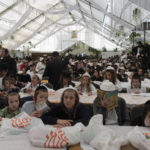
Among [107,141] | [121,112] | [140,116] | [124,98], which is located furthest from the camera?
[124,98]

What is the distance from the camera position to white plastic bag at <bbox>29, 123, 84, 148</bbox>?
170 centimetres

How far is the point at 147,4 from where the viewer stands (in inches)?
250

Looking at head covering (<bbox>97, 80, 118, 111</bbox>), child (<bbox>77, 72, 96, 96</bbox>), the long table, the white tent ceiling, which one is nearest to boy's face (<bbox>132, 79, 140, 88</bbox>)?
the long table

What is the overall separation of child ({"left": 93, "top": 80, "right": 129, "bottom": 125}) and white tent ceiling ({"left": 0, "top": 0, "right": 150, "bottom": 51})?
456cm

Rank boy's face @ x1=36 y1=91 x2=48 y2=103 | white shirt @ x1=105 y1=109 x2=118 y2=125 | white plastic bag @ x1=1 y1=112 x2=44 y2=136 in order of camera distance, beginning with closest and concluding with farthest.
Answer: white plastic bag @ x1=1 y1=112 x2=44 y2=136, white shirt @ x1=105 y1=109 x2=118 y2=125, boy's face @ x1=36 y1=91 x2=48 y2=103

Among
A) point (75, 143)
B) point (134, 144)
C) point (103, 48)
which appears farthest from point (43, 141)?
point (103, 48)

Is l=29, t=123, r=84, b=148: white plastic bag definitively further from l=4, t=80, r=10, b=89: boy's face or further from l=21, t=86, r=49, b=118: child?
l=4, t=80, r=10, b=89: boy's face

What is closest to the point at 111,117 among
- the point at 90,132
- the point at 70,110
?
the point at 70,110

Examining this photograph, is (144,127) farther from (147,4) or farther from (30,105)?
(147,4)

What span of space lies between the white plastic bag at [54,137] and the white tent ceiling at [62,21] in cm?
555

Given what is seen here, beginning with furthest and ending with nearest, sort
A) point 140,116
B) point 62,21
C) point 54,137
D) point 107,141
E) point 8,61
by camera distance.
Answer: point 62,21 < point 8,61 < point 140,116 < point 54,137 < point 107,141

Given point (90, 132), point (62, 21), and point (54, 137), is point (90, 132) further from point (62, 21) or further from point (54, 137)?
point (62, 21)

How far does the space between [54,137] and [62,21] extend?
88.2 ft

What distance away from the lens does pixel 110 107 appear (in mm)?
2498
